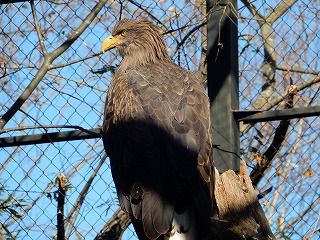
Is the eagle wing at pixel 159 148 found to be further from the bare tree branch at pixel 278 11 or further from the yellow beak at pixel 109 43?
the bare tree branch at pixel 278 11

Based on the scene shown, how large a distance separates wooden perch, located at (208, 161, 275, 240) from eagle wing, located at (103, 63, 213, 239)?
0.78ft

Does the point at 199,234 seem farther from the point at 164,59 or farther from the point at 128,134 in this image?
the point at 164,59

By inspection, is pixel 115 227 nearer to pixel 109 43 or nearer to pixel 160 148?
pixel 109 43

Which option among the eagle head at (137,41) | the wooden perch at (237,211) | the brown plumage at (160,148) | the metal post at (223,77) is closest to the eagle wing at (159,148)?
the brown plumage at (160,148)

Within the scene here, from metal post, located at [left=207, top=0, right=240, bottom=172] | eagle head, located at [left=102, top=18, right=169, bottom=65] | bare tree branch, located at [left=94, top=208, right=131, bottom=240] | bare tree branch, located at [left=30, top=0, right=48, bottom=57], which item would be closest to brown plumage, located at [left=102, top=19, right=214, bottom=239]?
metal post, located at [left=207, top=0, right=240, bottom=172]

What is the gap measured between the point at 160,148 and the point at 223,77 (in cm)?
99

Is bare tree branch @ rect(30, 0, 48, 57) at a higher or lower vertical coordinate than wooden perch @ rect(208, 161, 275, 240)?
higher

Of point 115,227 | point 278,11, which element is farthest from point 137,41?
point 115,227

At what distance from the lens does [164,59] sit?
19.4 feet

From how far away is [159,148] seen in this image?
16.0 ft

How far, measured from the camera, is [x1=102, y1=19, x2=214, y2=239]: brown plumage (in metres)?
4.75

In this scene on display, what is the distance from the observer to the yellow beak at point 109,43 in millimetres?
5902

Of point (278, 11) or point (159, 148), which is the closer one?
point (159, 148)

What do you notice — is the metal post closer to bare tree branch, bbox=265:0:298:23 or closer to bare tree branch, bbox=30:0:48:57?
bare tree branch, bbox=265:0:298:23
